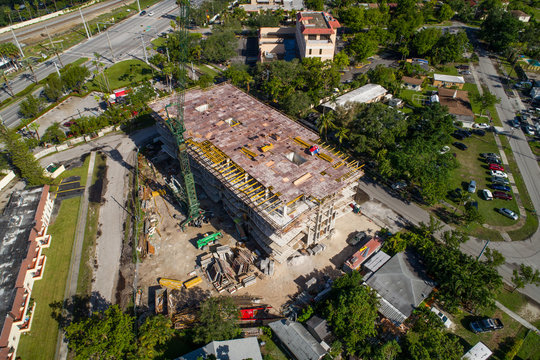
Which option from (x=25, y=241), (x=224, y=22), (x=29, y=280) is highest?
(x=224, y=22)

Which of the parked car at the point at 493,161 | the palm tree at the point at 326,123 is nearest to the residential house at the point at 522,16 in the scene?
the parked car at the point at 493,161

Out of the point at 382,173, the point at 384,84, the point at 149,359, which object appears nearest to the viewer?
the point at 149,359

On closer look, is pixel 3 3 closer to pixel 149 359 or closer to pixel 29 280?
pixel 29 280

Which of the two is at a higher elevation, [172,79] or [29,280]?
[172,79]

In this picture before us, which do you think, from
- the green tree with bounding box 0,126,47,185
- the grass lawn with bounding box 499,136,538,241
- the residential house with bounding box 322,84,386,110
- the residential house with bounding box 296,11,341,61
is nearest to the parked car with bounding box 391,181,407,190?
the grass lawn with bounding box 499,136,538,241

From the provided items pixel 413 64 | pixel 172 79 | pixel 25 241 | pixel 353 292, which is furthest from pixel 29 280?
pixel 413 64

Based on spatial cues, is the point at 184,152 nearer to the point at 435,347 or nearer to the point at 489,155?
the point at 435,347

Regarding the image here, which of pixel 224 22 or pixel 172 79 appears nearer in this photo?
pixel 172 79

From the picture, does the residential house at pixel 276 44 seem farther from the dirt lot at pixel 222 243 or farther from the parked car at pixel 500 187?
the parked car at pixel 500 187
